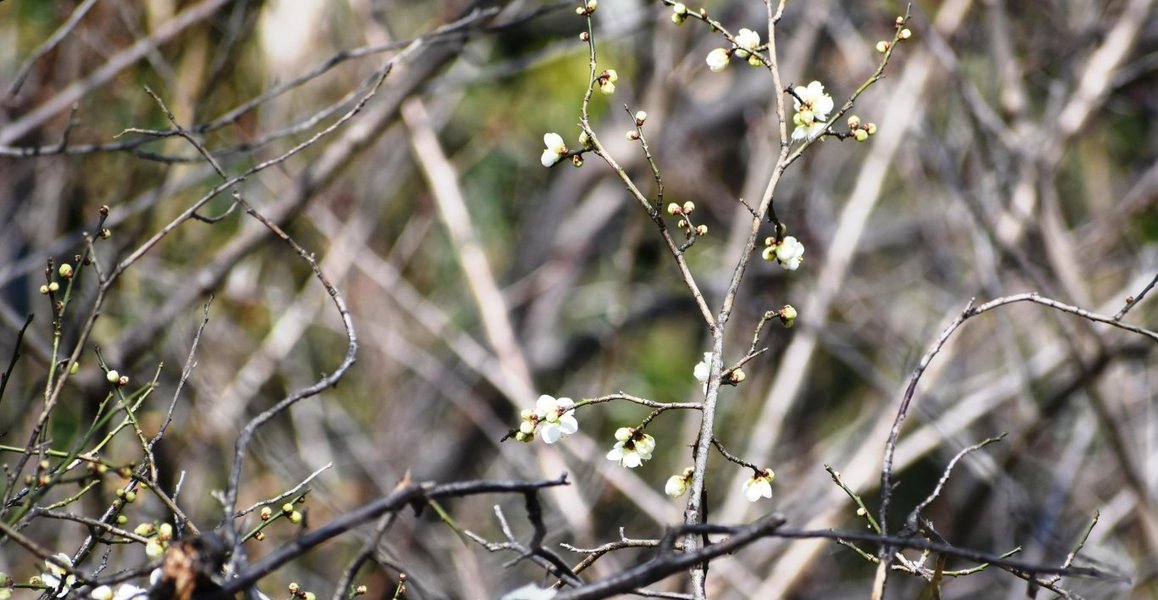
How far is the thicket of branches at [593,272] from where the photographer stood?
3.12m

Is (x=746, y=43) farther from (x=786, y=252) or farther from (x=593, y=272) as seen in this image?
(x=593, y=272)

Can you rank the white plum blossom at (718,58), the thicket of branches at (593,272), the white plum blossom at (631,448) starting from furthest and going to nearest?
the thicket of branches at (593,272) < the white plum blossom at (718,58) < the white plum blossom at (631,448)

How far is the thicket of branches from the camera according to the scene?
10.2 feet

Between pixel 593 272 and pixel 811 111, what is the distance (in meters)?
4.60

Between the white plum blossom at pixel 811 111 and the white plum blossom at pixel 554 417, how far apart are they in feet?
1.33

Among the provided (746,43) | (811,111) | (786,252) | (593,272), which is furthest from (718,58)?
(593,272)

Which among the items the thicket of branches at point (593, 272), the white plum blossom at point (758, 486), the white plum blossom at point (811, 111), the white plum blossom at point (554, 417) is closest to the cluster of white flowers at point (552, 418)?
the white plum blossom at point (554, 417)

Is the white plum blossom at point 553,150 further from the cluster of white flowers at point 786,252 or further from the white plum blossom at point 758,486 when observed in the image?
the white plum blossom at point 758,486

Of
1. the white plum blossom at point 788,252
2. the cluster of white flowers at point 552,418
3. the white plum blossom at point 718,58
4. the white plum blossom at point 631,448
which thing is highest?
the white plum blossom at point 718,58

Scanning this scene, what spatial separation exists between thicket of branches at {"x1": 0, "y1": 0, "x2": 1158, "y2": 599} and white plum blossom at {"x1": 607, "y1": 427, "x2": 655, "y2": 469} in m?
1.22

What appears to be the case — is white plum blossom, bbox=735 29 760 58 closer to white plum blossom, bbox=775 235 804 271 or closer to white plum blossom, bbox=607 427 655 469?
white plum blossom, bbox=775 235 804 271

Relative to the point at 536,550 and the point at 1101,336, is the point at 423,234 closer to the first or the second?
the point at 1101,336

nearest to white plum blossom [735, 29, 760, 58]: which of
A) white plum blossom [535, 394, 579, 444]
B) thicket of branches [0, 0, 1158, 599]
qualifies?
white plum blossom [535, 394, 579, 444]

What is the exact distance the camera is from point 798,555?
11.0 feet
